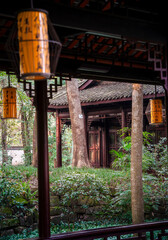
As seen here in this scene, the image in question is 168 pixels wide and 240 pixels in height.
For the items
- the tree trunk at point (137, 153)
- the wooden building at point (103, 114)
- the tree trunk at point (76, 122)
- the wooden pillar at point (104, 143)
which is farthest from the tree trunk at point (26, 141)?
the tree trunk at point (137, 153)

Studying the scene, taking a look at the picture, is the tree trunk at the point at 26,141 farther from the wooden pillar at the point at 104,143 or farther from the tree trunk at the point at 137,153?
the tree trunk at the point at 137,153

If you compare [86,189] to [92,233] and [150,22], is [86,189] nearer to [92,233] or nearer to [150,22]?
[92,233]

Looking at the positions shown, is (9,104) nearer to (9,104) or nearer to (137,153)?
(9,104)

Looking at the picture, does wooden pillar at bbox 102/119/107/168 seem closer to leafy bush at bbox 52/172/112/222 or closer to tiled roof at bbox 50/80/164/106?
tiled roof at bbox 50/80/164/106

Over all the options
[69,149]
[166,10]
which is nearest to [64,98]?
[69,149]

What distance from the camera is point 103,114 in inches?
488

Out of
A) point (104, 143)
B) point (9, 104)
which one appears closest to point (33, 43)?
point (9, 104)

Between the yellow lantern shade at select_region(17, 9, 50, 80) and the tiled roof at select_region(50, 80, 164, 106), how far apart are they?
7.80m

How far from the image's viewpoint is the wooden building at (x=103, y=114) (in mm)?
11172

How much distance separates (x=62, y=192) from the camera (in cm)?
778

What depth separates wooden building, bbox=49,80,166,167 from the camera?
36.7 feet

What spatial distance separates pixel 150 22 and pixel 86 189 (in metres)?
5.61

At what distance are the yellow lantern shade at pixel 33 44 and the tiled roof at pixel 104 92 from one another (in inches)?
307

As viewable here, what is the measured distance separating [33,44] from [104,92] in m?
10.1
